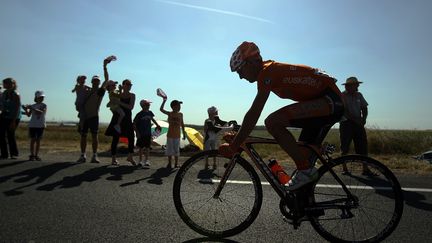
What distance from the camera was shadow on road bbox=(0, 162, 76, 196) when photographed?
21.0ft

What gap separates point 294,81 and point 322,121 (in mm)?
524

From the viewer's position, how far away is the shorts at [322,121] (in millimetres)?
3930

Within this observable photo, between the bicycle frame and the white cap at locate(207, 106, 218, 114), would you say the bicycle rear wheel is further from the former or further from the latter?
the white cap at locate(207, 106, 218, 114)

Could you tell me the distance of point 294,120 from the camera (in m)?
3.92

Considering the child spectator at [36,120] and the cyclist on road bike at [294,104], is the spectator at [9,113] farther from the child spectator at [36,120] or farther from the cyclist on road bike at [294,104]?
the cyclist on road bike at [294,104]

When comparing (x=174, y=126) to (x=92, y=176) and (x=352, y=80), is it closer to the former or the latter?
(x=92, y=176)

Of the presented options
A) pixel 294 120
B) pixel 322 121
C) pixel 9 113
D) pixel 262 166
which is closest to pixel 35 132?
pixel 9 113

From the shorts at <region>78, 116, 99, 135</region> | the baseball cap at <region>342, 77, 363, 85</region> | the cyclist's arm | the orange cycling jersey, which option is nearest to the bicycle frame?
the cyclist's arm

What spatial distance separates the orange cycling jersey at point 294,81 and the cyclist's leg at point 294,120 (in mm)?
121

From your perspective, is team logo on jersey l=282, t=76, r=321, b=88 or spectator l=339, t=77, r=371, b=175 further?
spectator l=339, t=77, r=371, b=175

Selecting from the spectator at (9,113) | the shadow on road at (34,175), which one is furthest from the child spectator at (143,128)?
the spectator at (9,113)

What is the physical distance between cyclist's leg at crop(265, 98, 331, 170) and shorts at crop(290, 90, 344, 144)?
17 millimetres

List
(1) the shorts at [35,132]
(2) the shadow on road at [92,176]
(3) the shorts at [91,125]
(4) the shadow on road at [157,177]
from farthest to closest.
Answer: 1. (1) the shorts at [35,132]
2. (3) the shorts at [91,125]
3. (4) the shadow on road at [157,177]
4. (2) the shadow on road at [92,176]

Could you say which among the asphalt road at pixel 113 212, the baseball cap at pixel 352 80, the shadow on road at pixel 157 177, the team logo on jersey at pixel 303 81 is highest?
the baseball cap at pixel 352 80
